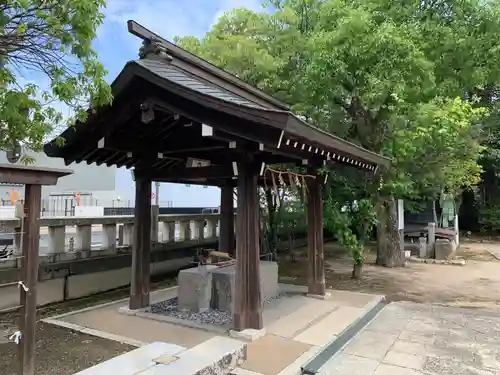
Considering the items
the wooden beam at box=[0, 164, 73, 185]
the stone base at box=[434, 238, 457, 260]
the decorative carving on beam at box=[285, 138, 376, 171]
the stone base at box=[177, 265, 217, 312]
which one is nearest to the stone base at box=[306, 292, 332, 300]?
the stone base at box=[177, 265, 217, 312]

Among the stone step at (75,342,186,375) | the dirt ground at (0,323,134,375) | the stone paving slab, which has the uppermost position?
the stone step at (75,342,186,375)

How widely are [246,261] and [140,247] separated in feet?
6.33

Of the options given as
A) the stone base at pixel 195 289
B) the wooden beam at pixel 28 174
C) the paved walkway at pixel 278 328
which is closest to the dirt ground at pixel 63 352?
the paved walkway at pixel 278 328

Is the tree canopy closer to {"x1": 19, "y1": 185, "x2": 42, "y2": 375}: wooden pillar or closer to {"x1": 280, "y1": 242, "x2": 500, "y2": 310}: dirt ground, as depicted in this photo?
{"x1": 280, "y1": 242, "x2": 500, "y2": 310}: dirt ground

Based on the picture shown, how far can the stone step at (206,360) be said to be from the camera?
3.00 metres

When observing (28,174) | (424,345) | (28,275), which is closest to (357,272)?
(424,345)

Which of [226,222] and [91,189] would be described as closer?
[226,222]

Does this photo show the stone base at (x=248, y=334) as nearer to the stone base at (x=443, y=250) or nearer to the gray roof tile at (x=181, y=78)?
the gray roof tile at (x=181, y=78)

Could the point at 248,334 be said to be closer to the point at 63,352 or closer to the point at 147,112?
the point at 63,352

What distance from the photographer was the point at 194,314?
602 centimetres

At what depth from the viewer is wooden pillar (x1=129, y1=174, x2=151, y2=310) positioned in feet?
19.9

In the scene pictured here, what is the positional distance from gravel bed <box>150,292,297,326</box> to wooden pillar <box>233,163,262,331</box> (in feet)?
1.89

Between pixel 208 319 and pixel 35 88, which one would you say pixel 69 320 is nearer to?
pixel 208 319

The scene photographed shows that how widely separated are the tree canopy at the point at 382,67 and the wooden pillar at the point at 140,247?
14.4ft
